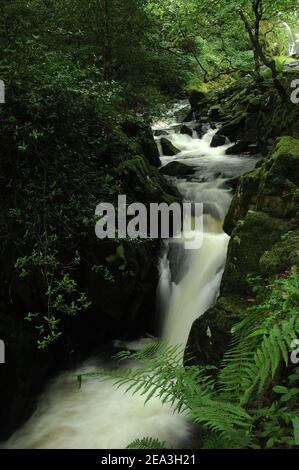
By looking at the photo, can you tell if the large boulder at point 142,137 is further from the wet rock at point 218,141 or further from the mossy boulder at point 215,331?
the mossy boulder at point 215,331

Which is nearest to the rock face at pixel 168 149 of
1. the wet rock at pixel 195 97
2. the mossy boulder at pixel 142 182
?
the mossy boulder at pixel 142 182

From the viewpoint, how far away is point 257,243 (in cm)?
483

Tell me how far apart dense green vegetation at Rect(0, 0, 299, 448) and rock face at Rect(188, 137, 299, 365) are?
0.06ft

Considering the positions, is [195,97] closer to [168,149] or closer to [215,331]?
[168,149]

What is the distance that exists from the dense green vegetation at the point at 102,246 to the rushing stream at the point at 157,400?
276 mm

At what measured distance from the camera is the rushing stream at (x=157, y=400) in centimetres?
450

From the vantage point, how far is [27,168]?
4285 millimetres

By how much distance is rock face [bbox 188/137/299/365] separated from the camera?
415 centimetres

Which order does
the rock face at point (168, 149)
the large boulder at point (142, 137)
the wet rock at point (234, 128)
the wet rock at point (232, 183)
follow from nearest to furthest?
the large boulder at point (142, 137)
the wet rock at point (232, 183)
the rock face at point (168, 149)
the wet rock at point (234, 128)

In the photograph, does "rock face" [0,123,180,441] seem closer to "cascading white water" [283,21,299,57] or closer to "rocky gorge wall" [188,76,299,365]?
"rocky gorge wall" [188,76,299,365]

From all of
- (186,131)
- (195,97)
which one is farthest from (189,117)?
(186,131)
